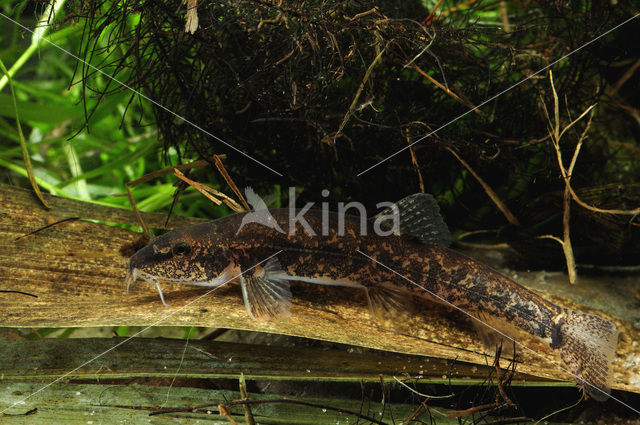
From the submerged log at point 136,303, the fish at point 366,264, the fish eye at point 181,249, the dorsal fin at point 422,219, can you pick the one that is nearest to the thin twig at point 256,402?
the submerged log at point 136,303

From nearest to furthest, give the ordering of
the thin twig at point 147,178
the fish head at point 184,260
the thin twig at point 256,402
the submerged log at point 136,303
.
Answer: the thin twig at point 256,402 < the submerged log at point 136,303 < the fish head at point 184,260 < the thin twig at point 147,178

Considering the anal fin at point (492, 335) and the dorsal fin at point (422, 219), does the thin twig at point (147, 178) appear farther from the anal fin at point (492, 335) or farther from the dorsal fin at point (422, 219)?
the anal fin at point (492, 335)

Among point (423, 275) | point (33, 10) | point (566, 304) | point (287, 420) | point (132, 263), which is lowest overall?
point (287, 420)

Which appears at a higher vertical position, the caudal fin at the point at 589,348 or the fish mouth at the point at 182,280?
the fish mouth at the point at 182,280

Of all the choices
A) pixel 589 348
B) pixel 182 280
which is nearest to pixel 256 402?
pixel 182 280

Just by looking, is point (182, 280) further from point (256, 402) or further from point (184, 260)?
point (256, 402)

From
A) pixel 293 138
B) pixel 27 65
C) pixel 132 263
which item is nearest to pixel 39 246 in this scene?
pixel 132 263

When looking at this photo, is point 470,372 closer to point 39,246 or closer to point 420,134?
point 420,134
